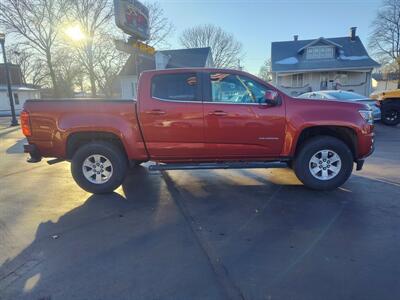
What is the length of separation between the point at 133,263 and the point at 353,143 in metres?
3.98

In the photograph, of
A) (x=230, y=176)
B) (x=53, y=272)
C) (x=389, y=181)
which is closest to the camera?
(x=53, y=272)

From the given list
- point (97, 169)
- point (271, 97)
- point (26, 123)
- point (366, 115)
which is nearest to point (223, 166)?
point (271, 97)

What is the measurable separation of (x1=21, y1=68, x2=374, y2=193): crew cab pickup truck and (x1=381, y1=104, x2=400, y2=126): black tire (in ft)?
32.9

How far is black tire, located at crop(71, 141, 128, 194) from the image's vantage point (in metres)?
4.85

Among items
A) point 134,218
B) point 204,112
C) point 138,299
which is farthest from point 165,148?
point 138,299

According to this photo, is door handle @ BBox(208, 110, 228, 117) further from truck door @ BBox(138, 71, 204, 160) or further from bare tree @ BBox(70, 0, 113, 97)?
bare tree @ BBox(70, 0, 113, 97)

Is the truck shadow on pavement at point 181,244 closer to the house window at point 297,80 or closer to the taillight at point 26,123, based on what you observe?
the taillight at point 26,123

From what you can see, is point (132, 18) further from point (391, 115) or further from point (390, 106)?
point (391, 115)

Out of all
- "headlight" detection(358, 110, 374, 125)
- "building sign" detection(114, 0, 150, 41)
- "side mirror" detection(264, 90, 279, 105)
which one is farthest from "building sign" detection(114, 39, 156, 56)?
"headlight" detection(358, 110, 374, 125)

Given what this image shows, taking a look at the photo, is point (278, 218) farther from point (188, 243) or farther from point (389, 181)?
point (389, 181)

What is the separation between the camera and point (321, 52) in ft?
93.8

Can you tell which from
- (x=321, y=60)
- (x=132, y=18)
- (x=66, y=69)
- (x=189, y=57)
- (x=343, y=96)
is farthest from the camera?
(x=66, y=69)

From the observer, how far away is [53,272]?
9.25 feet

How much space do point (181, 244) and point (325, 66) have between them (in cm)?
2822
